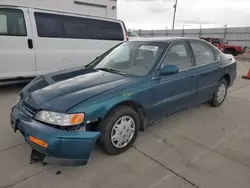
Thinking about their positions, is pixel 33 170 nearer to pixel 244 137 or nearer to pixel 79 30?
pixel 244 137

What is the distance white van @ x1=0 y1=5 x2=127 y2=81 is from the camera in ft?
14.7

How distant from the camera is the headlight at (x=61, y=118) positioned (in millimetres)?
2008

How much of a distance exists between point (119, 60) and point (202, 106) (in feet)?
7.44

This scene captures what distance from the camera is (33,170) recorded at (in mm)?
2227

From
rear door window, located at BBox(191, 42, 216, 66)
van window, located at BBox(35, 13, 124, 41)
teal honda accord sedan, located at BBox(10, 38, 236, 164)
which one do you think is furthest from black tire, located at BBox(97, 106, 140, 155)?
van window, located at BBox(35, 13, 124, 41)

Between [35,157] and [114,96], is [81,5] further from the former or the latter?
[35,157]

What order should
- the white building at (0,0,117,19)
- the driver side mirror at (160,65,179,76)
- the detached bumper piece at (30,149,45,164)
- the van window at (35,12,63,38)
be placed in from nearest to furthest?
the detached bumper piece at (30,149,45,164) → the driver side mirror at (160,65,179,76) → the van window at (35,12,63,38) → the white building at (0,0,117,19)

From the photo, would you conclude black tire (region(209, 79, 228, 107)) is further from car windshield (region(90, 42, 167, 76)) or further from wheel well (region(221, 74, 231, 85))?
car windshield (region(90, 42, 167, 76))

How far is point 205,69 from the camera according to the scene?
3.59m

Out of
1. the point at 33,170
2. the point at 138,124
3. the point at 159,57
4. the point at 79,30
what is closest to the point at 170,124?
the point at 138,124

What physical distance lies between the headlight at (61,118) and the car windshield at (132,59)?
1078 mm

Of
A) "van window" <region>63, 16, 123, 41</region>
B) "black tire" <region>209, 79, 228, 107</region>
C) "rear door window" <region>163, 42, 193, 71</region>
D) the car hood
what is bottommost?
"black tire" <region>209, 79, 228, 107</region>

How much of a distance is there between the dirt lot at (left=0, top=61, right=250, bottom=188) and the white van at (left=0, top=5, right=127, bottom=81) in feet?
5.46

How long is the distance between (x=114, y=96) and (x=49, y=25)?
3.65m
